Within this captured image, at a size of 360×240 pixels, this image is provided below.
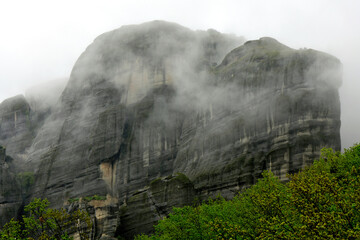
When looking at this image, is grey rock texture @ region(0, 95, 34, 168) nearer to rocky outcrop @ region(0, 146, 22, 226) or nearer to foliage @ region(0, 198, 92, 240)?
rocky outcrop @ region(0, 146, 22, 226)

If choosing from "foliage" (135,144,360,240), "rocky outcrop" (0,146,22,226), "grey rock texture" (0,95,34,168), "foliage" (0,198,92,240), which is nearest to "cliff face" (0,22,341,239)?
"rocky outcrop" (0,146,22,226)

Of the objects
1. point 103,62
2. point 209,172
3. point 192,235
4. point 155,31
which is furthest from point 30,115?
point 192,235

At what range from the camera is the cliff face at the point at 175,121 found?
6812 centimetres

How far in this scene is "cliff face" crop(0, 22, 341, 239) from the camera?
6812cm

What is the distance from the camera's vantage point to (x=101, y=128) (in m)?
99.6

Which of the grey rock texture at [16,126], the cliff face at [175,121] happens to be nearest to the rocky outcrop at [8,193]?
the cliff face at [175,121]

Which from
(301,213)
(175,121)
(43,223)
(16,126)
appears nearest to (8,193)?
(16,126)

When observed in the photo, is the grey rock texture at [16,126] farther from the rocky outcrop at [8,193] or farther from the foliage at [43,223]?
the foliage at [43,223]

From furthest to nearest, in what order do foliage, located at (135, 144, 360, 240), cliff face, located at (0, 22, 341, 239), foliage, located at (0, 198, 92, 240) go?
cliff face, located at (0, 22, 341, 239) < foliage, located at (0, 198, 92, 240) < foliage, located at (135, 144, 360, 240)

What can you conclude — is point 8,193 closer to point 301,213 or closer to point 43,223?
point 43,223

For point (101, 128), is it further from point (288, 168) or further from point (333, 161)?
point (333, 161)

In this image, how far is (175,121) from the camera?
3787 inches

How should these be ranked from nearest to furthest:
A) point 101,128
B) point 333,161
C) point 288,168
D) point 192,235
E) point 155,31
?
point 192,235 < point 333,161 < point 288,168 < point 101,128 < point 155,31

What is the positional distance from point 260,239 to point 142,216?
1632 inches
